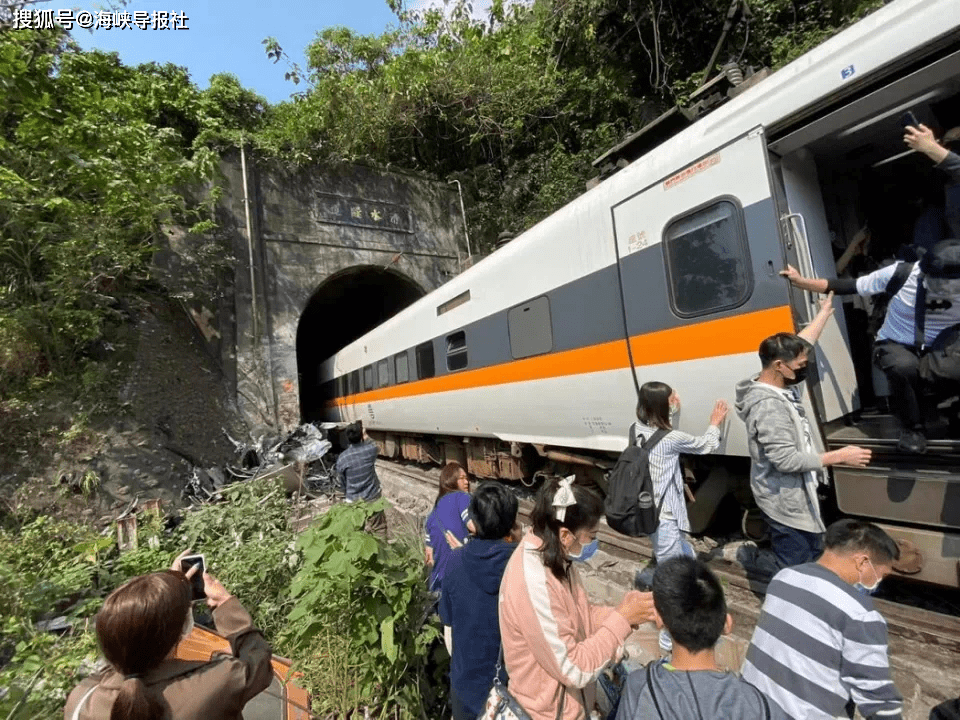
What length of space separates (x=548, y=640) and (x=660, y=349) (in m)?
2.93

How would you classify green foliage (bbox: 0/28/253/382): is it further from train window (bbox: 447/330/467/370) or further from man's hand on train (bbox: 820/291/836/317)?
man's hand on train (bbox: 820/291/836/317)

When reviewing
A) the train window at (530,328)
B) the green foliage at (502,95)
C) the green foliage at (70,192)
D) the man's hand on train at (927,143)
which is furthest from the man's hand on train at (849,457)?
the green foliage at (502,95)

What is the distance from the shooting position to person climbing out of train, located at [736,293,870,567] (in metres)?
2.52

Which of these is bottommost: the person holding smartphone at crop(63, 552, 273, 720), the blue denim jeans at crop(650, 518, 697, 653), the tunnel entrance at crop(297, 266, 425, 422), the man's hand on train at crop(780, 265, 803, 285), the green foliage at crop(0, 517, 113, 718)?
the green foliage at crop(0, 517, 113, 718)

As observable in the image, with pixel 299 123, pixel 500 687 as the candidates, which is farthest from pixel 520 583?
pixel 299 123

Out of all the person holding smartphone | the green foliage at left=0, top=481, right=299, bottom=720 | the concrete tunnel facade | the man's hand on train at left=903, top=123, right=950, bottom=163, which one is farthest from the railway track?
the concrete tunnel facade

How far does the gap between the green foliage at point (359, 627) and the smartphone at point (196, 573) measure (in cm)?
87

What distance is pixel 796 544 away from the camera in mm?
2594

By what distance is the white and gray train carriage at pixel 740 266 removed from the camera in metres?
2.66

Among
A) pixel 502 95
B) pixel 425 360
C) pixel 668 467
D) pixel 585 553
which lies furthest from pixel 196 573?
pixel 502 95

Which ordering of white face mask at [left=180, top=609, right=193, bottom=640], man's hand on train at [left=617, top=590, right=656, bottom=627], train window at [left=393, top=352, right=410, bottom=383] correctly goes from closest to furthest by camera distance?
white face mask at [left=180, top=609, right=193, bottom=640]
man's hand on train at [left=617, top=590, right=656, bottom=627]
train window at [left=393, top=352, right=410, bottom=383]

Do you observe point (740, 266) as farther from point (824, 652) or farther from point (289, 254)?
point (289, 254)

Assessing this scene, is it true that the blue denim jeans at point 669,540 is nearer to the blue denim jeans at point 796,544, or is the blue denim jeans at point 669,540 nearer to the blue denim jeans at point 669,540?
the blue denim jeans at point 669,540

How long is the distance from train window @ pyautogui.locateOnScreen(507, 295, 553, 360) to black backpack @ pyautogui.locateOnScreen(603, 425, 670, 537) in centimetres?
244
